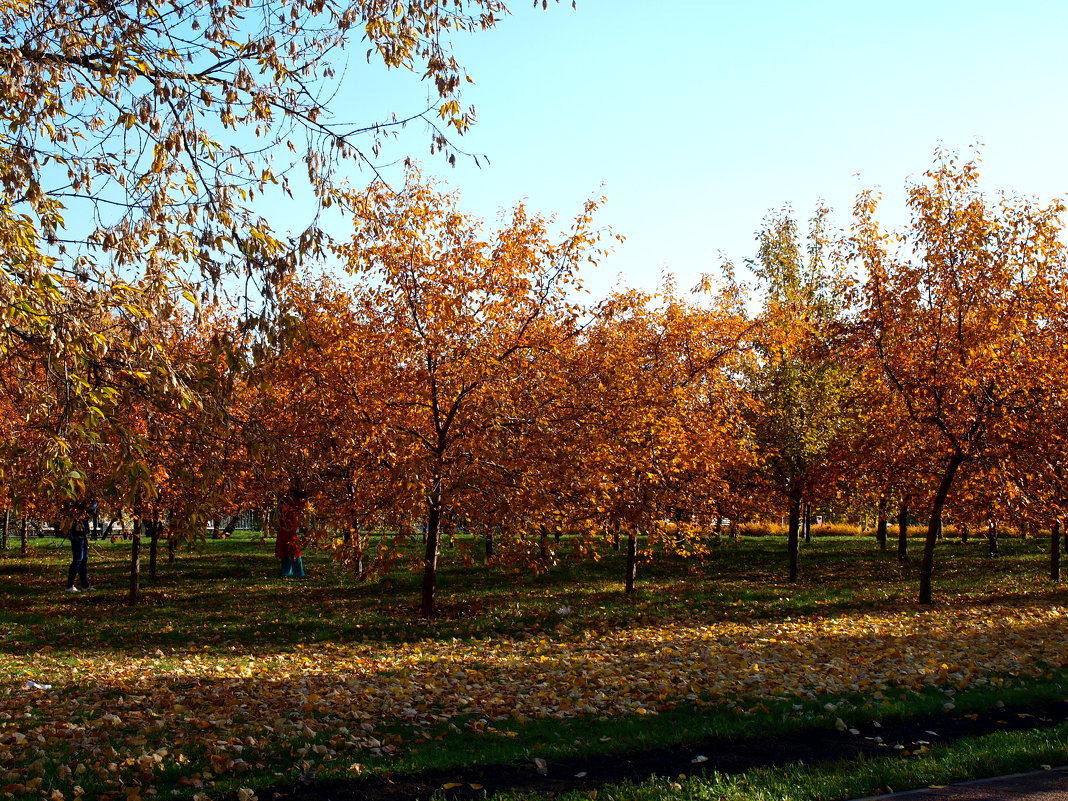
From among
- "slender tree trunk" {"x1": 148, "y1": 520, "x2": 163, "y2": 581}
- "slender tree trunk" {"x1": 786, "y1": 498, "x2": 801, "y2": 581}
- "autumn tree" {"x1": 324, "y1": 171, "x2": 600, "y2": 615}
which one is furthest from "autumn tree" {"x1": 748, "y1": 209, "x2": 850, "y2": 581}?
"slender tree trunk" {"x1": 148, "y1": 520, "x2": 163, "y2": 581}

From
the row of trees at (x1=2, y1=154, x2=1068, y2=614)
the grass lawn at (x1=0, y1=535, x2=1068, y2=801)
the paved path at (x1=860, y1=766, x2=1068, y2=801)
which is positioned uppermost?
the row of trees at (x1=2, y1=154, x2=1068, y2=614)

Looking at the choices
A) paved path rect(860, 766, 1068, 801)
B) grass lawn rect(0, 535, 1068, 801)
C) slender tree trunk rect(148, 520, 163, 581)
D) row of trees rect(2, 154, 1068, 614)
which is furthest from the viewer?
slender tree trunk rect(148, 520, 163, 581)

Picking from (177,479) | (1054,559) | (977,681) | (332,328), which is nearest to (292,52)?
(177,479)

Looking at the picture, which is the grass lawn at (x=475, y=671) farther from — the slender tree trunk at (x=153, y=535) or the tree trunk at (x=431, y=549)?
the slender tree trunk at (x=153, y=535)

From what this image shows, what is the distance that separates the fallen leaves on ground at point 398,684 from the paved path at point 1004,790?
2543 millimetres

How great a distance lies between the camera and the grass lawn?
6.53 m

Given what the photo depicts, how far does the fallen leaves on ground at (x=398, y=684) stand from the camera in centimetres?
662

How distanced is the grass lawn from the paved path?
230 mm

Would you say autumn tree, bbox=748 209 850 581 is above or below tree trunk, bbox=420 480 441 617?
above

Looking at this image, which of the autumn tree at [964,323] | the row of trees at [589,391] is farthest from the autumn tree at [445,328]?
the autumn tree at [964,323]

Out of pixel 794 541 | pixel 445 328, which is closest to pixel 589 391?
pixel 445 328

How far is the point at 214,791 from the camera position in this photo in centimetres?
587

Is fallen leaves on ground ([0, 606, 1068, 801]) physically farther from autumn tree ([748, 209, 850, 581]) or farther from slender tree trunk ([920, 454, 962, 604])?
autumn tree ([748, 209, 850, 581])

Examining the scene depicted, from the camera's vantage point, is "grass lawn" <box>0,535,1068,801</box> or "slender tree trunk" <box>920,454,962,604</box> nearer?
"grass lawn" <box>0,535,1068,801</box>
